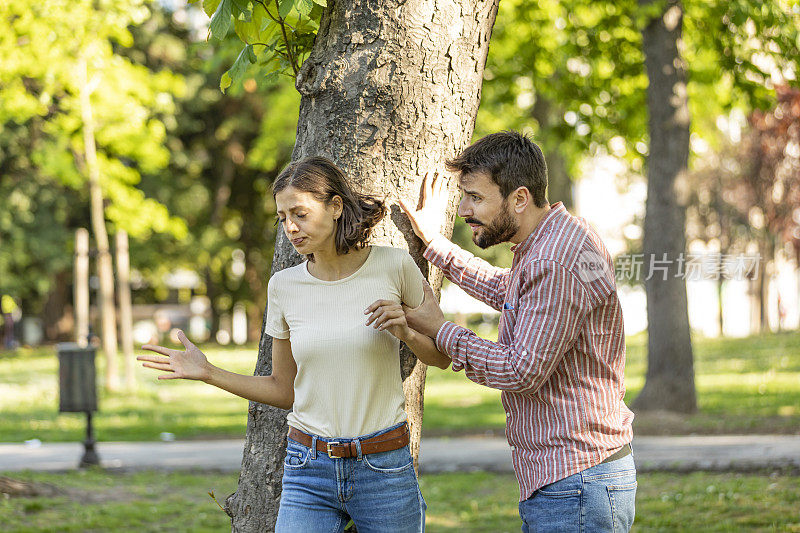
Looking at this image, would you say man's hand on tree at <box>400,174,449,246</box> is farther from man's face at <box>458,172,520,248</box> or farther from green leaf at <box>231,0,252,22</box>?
green leaf at <box>231,0,252,22</box>

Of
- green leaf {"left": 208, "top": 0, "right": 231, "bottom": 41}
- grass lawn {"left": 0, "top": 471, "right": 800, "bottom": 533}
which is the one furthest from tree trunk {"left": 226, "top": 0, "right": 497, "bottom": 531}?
grass lawn {"left": 0, "top": 471, "right": 800, "bottom": 533}

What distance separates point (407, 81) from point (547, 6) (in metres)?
11.4

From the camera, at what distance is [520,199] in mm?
2922

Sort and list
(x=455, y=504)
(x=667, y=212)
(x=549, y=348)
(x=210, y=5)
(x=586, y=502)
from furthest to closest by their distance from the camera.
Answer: (x=667, y=212) < (x=455, y=504) < (x=210, y=5) < (x=586, y=502) < (x=549, y=348)

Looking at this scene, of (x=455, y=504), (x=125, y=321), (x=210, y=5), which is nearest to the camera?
(x=210, y=5)

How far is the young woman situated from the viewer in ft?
9.68

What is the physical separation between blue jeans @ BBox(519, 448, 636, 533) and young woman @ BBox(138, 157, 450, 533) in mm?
415

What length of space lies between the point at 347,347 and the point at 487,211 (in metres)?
0.60

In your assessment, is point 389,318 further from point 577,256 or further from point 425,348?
point 577,256

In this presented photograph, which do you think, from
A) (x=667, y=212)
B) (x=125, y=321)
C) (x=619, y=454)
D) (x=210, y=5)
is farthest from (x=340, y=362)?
(x=125, y=321)

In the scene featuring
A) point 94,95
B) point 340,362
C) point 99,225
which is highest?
point 94,95

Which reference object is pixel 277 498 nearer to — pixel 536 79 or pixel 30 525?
pixel 30 525

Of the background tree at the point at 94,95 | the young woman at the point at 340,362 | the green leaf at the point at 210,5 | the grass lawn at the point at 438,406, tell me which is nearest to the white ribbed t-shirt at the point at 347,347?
the young woman at the point at 340,362

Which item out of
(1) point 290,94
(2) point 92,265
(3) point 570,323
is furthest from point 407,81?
(2) point 92,265
